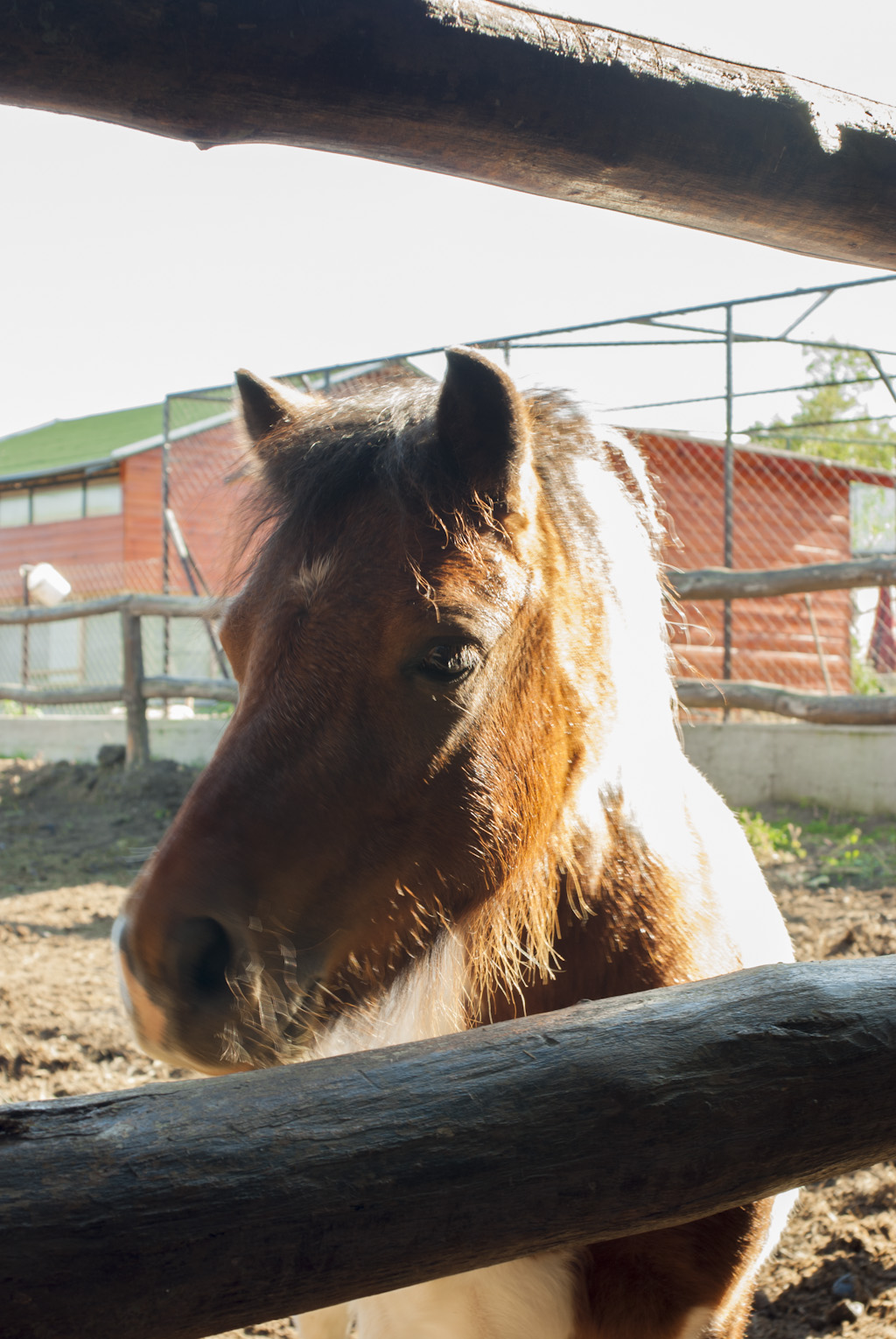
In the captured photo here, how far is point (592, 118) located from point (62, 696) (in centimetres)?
1032

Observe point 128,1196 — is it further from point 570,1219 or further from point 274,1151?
point 570,1219

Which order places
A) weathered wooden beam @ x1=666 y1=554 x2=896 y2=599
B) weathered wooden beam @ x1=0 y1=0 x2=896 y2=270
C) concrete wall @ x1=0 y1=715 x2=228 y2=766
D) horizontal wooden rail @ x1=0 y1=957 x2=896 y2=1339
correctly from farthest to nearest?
concrete wall @ x1=0 y1=715 x2=228 y2=766, weathered wooden beam @ x1=666 y1=554 x2=896 y2=599, weathered wooden beam @ x1=0 y1=0 x2=896 y2=270, horizontal wooden rail @ x1=0 y1=957 x2=896 y2=1339

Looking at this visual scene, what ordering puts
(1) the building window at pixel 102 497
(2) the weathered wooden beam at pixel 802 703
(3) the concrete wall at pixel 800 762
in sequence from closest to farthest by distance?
(2) the weathered wooden beam at pixel 802 703
(3) the concrete wall at pixel 800 762
(1) the building window at pixel 102 497

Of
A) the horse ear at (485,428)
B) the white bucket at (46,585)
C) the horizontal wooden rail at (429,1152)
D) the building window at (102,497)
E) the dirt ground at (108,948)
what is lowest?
the dirt ground at (108,948)

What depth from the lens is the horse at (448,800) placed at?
1474 mm

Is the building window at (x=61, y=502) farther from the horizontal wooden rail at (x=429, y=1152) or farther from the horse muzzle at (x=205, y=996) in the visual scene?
the horizontal wooden rail at (x=429, y=1152)

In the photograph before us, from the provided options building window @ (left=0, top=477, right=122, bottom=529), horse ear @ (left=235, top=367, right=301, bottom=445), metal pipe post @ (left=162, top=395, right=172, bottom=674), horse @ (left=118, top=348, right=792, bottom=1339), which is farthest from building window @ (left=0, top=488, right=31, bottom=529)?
horse @ (left=118, top=348, right=792, bottom=1339)

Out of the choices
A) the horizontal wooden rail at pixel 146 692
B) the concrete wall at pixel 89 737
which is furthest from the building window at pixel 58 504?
the horizontal wooden rail at pixel 146 692

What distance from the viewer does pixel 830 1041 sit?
106cm

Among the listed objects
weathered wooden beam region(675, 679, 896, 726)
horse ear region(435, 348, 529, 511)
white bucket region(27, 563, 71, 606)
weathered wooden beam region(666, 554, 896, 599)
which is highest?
white bucket region(27, 563, 71, 606)

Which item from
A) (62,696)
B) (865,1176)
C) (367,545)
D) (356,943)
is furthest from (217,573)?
(62,696)

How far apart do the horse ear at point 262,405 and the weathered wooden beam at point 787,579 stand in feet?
13.3

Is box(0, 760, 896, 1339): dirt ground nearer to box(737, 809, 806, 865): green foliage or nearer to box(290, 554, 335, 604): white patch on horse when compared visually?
box(737, 809, 806, 865): green foliage

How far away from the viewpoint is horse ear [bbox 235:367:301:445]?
217cm
